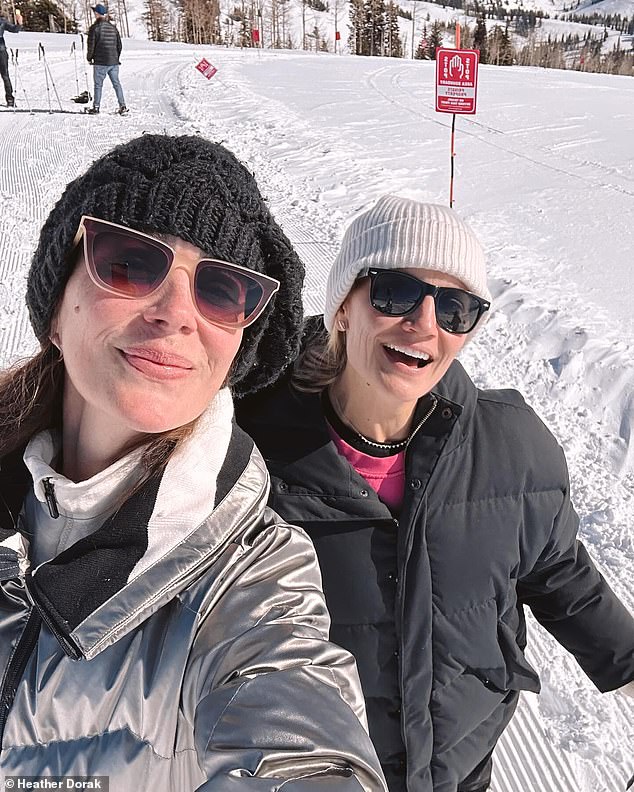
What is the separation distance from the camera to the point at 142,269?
47.2 inches

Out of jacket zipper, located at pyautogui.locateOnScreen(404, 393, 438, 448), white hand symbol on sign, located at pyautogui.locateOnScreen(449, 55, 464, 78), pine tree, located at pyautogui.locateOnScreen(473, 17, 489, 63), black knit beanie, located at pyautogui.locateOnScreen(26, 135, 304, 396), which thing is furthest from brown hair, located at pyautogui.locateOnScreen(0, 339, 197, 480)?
pine tree, located at pyautogui.locateOnScreen(473, 17, 489, 63)

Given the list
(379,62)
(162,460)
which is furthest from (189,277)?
(379,62)

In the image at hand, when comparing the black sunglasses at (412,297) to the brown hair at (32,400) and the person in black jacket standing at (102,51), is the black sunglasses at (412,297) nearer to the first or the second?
the brown hair at (32,400)

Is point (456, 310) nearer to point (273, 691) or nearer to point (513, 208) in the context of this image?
point (273, 691)

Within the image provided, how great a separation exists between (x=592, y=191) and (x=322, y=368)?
8.06 meters

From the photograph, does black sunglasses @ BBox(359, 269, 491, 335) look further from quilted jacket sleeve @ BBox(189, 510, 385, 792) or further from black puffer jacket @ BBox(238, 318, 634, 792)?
quilted jacket sleeve @ BBox(189, 510, 385, 792)

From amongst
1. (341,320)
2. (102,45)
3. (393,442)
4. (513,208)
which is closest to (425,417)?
(393,442)

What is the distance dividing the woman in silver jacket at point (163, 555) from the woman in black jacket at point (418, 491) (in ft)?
0.88

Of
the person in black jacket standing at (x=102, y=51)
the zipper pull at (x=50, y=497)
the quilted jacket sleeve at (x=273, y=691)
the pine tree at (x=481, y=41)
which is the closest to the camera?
the quilted jacket sleeve at (x=273, y=691)

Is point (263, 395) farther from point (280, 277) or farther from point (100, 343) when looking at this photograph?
point (100, 343)

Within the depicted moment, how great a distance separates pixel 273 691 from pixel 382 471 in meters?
0.72

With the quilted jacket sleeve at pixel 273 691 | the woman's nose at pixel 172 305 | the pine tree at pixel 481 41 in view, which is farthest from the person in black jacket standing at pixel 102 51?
the pine tree at pixel 481 41

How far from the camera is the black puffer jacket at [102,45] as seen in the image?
12.6 metres

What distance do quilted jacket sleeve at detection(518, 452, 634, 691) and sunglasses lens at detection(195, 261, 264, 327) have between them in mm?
1143
